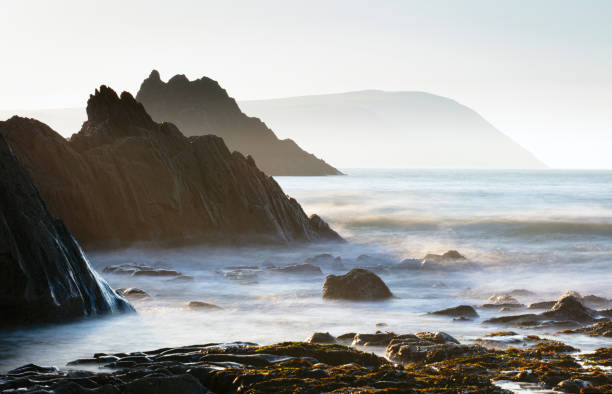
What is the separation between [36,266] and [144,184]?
60.6ft

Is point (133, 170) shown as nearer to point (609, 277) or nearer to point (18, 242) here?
point (18, 242)

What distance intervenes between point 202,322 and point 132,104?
2413 centimetres

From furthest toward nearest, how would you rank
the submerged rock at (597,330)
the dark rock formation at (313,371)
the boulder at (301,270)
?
the boulder at (301,270)
the submerged rock at (597,330)
the dark rock formation at (313,371)

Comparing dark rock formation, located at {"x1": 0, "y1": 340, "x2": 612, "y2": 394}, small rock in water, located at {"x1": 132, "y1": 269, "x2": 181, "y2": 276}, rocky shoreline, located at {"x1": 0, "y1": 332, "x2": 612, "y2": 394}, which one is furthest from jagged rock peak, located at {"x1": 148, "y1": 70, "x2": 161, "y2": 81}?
dark rock formation, located at {"x1": 0, "y1": 340, "x2": 612, "y2": 394}

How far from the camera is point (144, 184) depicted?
3192cm

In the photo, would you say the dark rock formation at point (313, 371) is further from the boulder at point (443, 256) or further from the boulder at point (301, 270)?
the boulder at point (443, 256)

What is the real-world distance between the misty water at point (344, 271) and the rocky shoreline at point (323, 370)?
1.95 meters

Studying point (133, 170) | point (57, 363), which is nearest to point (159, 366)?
point (57, 363)

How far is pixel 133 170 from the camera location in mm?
31891

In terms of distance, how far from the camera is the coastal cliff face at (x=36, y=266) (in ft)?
43.5

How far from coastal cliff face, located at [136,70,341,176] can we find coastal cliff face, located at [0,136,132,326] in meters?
173

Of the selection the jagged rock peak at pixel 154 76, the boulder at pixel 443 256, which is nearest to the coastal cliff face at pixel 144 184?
the boulder at pixel 443 256

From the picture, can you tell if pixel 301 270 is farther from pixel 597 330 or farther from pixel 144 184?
pixel 597 330

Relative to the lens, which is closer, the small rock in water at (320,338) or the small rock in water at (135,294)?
the small rock in water at (320,338)
